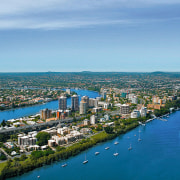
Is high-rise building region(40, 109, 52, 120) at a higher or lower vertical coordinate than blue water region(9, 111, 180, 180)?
higher

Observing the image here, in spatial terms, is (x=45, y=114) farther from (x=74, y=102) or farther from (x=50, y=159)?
(x=50, y=159)

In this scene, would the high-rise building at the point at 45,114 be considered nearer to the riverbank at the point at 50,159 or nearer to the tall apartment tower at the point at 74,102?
the tall apartment tower at the point at 74,102

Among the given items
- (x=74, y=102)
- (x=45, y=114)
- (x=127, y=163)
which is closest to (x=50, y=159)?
(x=127, y=163)

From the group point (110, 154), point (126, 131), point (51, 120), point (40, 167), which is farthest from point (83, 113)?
point (40, 167)

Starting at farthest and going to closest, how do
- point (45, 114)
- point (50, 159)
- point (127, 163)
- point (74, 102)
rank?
point (74, 102) → point (45, 114) → point (127, 163) → point (50, 159)

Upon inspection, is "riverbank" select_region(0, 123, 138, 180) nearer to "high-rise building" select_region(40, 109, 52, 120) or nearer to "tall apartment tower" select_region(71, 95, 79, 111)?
"high-rise building" select_region(40, 109, 52, 120)

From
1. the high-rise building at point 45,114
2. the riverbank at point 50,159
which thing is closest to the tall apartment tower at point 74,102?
the high-rise building at point 45,114

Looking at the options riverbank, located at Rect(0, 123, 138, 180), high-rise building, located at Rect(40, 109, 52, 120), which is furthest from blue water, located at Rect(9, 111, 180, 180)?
high-rise building, located at Rect(40, 109, 52, 120)

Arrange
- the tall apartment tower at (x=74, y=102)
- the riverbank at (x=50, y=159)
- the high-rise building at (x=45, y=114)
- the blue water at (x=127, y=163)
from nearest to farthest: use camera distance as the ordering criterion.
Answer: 1. the riverbank at (x=50, y=159)
2. the blue water at (x=127, y=163)
3. the high-rise building at (x=45, y=114)
4. the tall apartment tower at (x=74, y=102)
